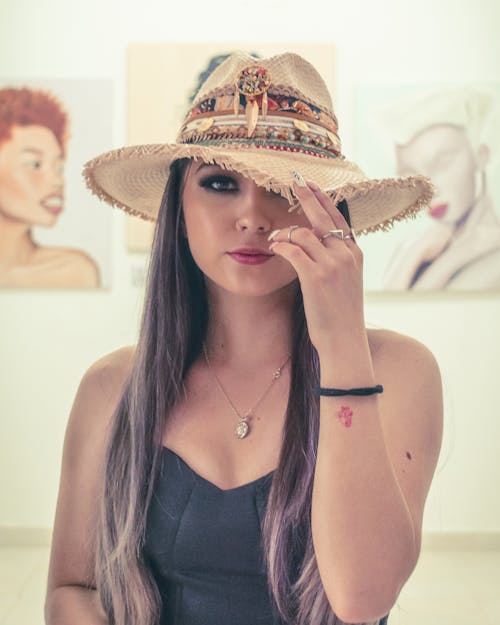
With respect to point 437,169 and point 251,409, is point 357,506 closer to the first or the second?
point 251,409

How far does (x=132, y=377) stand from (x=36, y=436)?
208 centimetres

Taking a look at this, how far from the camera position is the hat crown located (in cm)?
96

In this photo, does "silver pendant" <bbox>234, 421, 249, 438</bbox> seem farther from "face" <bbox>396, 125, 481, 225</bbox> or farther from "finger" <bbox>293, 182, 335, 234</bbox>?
"face" <bbox>396, 125, 481, 225</bbox>

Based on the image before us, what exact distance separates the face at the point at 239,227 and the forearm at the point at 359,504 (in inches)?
8.8

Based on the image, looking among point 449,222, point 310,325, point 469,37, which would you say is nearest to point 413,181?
point 310,325

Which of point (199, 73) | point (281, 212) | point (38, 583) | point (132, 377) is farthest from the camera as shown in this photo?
point (199, 73)

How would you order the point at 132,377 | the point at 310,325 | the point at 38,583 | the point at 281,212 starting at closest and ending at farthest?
the point at 310,325 < the point at 281,212 < the point at 132,377 < the point at 38,583

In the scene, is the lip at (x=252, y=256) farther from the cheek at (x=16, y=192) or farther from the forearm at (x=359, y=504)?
the cheek at (x=16, y=192)

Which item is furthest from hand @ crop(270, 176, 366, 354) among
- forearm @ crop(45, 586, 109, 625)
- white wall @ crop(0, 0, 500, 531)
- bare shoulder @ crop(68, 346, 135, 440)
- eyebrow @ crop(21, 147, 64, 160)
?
eyebrow @ crop(21, 147, 64, 160)

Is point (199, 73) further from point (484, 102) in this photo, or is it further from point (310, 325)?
point (310, 325)

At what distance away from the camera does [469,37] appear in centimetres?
290

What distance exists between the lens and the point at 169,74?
2.84m

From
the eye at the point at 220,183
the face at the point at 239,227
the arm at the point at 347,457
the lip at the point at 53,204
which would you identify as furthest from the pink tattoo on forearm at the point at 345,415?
the lip at the point at 53,204

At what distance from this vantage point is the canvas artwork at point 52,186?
2867 mm
